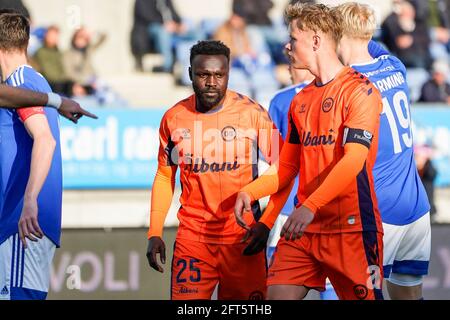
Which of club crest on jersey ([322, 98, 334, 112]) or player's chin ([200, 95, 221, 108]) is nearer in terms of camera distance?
club crest on jersey ([322, 98, 334, 112])

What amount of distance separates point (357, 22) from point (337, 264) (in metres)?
1.85

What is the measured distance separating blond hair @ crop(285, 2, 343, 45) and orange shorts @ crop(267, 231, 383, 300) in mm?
1217

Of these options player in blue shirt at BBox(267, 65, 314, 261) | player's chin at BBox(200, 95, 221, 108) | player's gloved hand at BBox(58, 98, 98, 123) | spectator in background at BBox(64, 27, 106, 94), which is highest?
spectator in background at BBox(64, 27, 106, 94)

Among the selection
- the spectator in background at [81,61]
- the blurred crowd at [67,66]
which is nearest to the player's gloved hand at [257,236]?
the blurred crowd at [67,66]

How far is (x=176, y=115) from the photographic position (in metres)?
7.45

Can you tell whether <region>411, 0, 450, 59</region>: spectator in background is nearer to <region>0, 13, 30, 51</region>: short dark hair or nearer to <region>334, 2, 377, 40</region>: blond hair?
<region>334, 2, 377, 40</region>: blond hair

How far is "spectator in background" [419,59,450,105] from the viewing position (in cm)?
1638

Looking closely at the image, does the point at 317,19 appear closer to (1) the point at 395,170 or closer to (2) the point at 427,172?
(1) the point at 395,170

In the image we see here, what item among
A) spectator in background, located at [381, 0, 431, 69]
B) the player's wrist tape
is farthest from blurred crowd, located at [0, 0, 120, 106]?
the player's wrist tape

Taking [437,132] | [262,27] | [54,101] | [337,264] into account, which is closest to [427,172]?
[437,132]

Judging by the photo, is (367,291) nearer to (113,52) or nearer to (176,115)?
(176,115)

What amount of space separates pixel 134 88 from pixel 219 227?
404 inches

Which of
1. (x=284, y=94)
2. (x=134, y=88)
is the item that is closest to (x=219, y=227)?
(x=284, y=94)

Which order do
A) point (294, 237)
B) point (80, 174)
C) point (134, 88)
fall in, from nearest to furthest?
point (294, 237)
point (80, 174)
point (134, 88)
